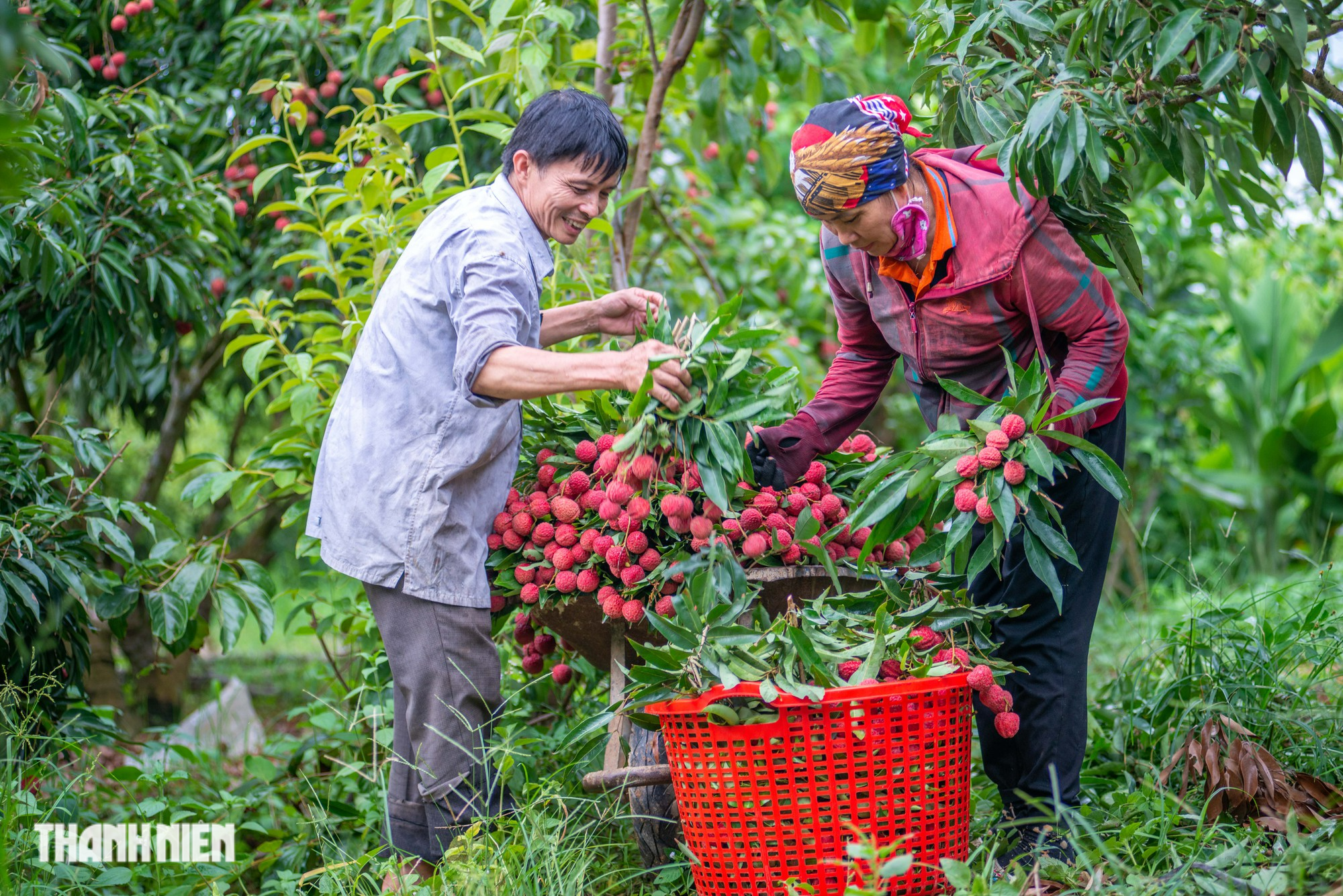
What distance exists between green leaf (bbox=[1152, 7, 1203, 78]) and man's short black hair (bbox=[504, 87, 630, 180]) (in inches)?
36.4

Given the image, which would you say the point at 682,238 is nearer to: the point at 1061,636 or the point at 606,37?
the point at 606,37

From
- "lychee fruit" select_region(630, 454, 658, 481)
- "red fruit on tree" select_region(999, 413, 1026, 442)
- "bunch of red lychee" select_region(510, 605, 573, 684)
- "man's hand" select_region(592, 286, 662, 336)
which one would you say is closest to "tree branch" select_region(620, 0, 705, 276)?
"man's hand" select_region(592, 286, 662, 336)

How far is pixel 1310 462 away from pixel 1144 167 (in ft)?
14.4

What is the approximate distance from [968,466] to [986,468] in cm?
3

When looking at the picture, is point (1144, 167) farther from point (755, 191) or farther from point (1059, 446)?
point (755, 191)

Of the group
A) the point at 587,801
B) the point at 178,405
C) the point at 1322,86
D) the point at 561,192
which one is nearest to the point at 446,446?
the point at 561,192

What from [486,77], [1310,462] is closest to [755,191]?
[1310,462]

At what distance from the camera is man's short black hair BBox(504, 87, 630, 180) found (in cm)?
192

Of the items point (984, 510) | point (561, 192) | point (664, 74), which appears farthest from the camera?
point (664, 74)

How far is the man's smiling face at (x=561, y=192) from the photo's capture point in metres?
1.95

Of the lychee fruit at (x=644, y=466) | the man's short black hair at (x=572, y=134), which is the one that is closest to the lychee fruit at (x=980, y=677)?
the lychee fruit at (x=644, y=466)

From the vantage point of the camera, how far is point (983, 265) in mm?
1826

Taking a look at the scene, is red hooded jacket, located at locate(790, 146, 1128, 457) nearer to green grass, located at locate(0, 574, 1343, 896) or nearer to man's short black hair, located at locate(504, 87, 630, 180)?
man's short black hair, located at locate(504, 87, 630, 180)

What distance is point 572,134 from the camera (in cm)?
192
